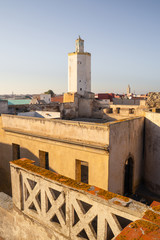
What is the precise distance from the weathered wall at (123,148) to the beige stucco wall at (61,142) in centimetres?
40

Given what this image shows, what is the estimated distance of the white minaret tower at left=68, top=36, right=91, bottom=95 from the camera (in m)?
43.4

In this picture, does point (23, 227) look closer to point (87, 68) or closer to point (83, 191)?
point (83, 191)

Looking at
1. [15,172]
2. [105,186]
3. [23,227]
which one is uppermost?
[15,172]

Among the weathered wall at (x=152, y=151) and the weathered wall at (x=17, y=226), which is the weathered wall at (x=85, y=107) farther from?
the weathered wall at (x=17, y=226)

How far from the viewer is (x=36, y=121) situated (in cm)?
1009

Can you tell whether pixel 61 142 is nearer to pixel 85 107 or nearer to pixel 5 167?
pixel 5 167

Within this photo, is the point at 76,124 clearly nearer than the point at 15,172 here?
No

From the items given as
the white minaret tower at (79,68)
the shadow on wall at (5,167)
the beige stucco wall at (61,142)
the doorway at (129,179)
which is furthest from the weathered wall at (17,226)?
the white minaret tower at (79,68)

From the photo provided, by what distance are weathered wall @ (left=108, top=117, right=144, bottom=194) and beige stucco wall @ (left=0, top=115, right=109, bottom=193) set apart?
0.40 meters

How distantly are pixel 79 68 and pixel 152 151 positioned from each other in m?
36.4

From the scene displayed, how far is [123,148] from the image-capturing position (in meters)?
8.52

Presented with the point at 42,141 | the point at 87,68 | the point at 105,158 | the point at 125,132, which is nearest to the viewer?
the point at 105,158

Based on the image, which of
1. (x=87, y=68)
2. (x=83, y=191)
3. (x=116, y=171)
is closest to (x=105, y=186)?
(x=116, y=171)

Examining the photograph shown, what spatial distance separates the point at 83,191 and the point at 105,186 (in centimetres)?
520
